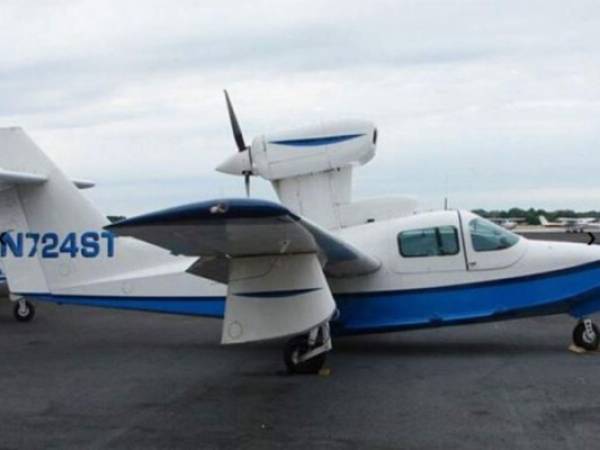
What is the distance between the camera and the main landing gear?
11.0m

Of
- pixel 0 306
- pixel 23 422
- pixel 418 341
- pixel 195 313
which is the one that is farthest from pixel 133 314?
pixel 23 422

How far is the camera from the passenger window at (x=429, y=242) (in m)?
11.3

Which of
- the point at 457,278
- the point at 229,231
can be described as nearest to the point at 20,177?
the point at 229,231

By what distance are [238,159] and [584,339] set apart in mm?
5294

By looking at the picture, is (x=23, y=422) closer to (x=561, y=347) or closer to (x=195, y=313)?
(x=195, y=313)

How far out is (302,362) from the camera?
10102 millimetres

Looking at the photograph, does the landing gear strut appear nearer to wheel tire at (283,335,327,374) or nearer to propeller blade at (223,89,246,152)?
wheel tire at (283,335,327,374)

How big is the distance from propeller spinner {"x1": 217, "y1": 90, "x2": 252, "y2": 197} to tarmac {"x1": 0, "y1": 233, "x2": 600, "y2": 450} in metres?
2.55

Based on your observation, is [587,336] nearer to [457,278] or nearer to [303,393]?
[457,278]

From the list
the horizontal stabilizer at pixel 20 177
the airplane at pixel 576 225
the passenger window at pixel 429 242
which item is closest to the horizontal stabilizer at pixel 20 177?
the horizontal stabilizer at pixel 20 177

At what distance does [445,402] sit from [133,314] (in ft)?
34.0

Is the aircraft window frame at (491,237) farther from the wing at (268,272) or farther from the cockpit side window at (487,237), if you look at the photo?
the wing at (268,272)

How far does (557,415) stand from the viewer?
7.55 meters

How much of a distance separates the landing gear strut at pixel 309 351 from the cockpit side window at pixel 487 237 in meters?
2.61
